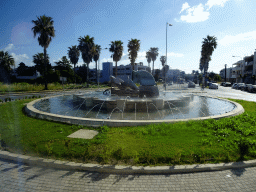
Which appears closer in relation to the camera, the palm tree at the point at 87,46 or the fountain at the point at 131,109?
the fountain at the point at 131,109

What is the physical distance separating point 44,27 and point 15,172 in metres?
36.7

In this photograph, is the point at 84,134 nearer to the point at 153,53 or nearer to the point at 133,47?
the point at 133,47

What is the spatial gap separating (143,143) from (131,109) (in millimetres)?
6172

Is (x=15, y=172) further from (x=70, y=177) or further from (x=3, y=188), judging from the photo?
(x=70, y=177)

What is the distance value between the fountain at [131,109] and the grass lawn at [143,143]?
618 millimetres

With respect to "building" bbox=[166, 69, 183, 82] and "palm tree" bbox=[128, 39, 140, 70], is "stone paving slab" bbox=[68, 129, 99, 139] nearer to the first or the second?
"palm tree" bbox=[128, 39, 140, 70]

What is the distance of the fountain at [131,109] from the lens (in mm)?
8244

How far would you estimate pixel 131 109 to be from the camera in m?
12.0

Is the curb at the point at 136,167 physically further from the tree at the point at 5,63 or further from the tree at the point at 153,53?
the tree at the point at 153,53

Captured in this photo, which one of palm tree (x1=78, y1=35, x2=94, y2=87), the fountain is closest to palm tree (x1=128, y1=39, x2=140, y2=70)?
palm tree (x1=78, y1=35, x2=94, y2=87)

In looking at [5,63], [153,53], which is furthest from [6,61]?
[153,53]

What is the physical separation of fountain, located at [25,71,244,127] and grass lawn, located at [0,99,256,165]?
2.03 feet

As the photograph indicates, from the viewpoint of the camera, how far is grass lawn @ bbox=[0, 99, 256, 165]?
4.94m

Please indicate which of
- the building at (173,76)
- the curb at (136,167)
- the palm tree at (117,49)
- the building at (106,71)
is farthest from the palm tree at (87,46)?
the building at (173,76)
